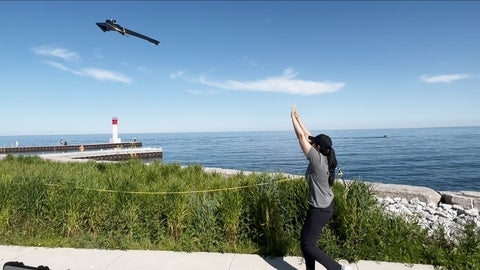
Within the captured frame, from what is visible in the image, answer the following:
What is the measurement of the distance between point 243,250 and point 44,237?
12.9 ft

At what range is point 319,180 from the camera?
421cm

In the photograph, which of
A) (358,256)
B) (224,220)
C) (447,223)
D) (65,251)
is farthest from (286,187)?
(65,251)

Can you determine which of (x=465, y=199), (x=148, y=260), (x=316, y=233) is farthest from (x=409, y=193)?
(x=148, y=260)

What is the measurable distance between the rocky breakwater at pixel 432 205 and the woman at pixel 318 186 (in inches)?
137

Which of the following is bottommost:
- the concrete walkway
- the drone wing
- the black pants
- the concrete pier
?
the concrete pier

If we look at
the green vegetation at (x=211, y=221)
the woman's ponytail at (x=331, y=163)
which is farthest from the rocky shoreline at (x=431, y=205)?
the woman's ponytail at (x=331, y=163)

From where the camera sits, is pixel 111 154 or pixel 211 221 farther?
pixel 111 154

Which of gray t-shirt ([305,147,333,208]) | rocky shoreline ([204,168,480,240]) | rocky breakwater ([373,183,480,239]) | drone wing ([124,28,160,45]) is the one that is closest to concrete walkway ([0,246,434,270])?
gray t-shirt ([305,147,333,208])

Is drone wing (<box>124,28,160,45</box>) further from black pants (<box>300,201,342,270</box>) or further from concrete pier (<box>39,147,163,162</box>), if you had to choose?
concrete pier (<box>39,147,163,162</box>)

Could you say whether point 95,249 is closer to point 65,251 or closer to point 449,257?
point 65,251

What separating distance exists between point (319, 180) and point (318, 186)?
77 millimetres

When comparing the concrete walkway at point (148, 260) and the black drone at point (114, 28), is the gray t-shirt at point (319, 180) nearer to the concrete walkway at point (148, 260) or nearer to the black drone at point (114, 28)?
the concrete walkway at point (148, 260)

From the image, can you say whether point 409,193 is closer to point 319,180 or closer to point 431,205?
point 431,205

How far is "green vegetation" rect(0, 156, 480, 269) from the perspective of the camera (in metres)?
5.44
